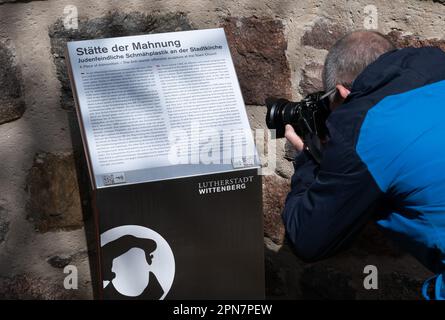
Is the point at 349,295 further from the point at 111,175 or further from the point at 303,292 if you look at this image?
the point at 111,175

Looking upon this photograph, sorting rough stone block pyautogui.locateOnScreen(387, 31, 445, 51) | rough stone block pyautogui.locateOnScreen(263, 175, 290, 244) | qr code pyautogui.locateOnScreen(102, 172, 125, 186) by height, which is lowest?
rough stone block pyautogui.locateOnScreen(263, 175, 290, 244)

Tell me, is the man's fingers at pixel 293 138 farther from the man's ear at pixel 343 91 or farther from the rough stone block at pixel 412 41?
the rough stone block at pixel 412 41

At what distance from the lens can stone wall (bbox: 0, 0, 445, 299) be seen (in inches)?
80.1

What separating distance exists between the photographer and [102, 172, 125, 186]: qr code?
41cm

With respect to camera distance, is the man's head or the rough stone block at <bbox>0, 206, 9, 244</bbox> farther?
the rough stone block at <bbox>0, 206, 9, 244</bbox>

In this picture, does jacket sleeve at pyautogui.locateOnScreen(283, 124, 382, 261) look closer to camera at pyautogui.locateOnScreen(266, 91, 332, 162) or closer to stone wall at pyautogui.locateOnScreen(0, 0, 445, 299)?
camera at pyautogui.locateOnScreen(266, 91, 332, 162)

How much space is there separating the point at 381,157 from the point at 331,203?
161mm

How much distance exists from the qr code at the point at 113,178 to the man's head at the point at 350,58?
53 cm

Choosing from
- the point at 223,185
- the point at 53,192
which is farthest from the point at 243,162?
the point at 53,192

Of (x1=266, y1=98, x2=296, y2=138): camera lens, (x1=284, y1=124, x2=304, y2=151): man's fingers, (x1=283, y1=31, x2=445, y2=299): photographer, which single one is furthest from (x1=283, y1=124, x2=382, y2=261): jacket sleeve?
(x1=266, y1=98, x2=296, y2=138): camera lens

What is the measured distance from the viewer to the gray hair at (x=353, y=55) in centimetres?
167

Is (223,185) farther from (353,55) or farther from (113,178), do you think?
(353,55)
